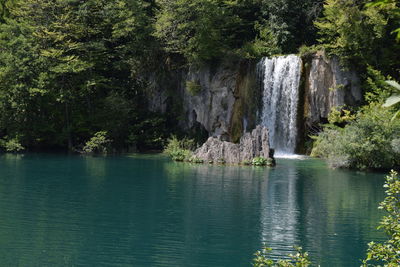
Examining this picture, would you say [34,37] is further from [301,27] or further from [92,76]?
[301,27]

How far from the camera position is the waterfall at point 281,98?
37375mm

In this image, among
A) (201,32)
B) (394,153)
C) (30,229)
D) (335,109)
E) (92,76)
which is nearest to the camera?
(30,229)

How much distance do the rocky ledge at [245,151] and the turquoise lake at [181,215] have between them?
75.6 inches

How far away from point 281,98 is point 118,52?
13.1 metres

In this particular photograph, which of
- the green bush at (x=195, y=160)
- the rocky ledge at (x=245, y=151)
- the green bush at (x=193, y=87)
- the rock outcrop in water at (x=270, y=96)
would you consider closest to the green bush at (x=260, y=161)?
the rocky ledge at (x=245, y=151)

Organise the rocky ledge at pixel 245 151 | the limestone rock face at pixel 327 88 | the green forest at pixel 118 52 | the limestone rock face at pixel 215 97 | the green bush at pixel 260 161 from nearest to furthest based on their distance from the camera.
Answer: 1. the green bush at pixel 260 161
2. the rocky ledge at pixel 245 151
3. the limestone rock face at pixel 327 88
4. the green forest at pixel 118 52
5. the limestone rock face at pixel 215 97

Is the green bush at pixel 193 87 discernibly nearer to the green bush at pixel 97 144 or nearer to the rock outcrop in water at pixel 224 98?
the rock outcrop in water at pixel 224 98

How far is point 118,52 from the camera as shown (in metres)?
42.0

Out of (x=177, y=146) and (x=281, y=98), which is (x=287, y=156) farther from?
(x=177, y=146)

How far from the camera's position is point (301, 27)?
40094mm

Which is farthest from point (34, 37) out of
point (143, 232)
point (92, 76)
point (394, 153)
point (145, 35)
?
point (143, 232)

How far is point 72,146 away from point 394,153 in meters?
23.5

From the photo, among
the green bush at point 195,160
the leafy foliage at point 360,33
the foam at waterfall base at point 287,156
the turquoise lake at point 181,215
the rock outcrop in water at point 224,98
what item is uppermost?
the leafy foliage at point 360,33

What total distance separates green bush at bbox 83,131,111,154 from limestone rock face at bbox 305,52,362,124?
14391 millimetres
